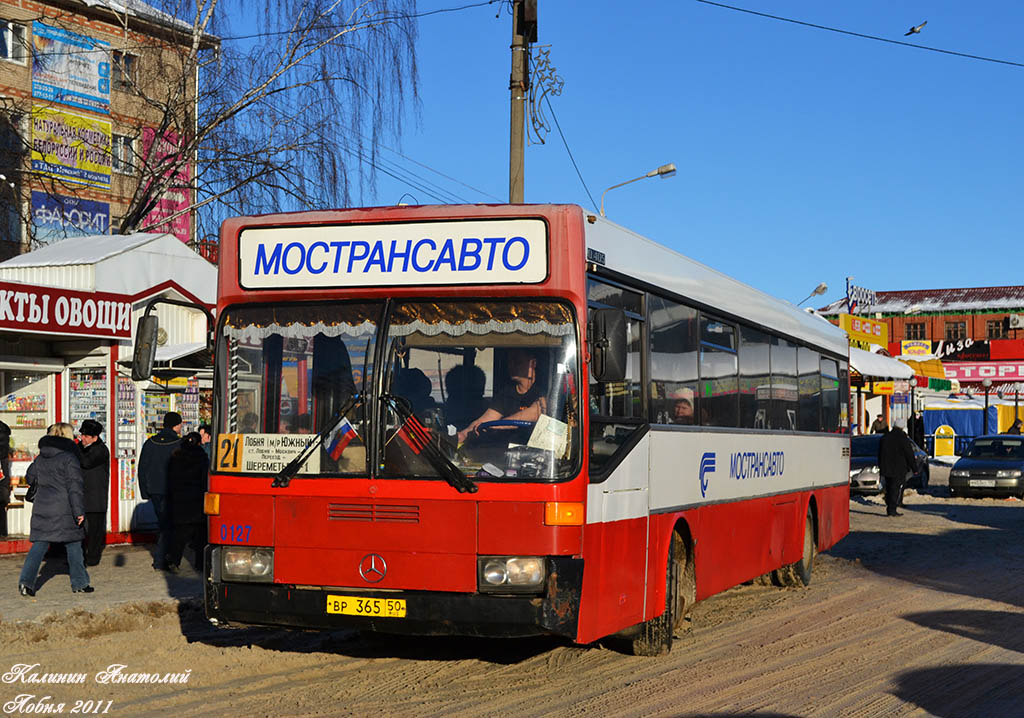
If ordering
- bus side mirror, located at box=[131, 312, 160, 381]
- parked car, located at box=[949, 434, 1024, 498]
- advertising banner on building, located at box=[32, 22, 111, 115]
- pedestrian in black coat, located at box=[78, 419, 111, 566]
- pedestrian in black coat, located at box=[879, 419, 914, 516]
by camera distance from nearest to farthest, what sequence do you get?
bus side mirror, located at box=[131, 312, 160, 381]
pedestrian in black coat, located at box=[78, 419, 111, 566]
pedestrian in black coat, located at box=[879, 419, 914, 516]
parked car, located at box=[949, 434, 1024, 498]
advertising banner on building, located at box=[32, 22, 111, 115]

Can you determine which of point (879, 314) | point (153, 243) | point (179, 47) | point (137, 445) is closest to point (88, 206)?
point (179, 47)

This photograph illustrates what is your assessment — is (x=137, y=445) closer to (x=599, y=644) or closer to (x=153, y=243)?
(x=153, y=243)

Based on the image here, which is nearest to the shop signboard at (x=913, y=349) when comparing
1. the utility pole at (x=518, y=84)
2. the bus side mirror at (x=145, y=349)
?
the utility pole at (x=518, y=84)

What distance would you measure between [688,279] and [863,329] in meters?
49.6

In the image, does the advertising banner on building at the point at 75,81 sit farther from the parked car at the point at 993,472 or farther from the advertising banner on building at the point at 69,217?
the parked car at the point at 993,472

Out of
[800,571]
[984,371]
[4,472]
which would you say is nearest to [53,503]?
[4,472]

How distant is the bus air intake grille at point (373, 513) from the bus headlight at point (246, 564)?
0.53 meters

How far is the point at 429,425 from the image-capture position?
800 cm

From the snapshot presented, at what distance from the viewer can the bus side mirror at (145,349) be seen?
909cm

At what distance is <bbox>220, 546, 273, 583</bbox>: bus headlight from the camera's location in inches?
A: 327

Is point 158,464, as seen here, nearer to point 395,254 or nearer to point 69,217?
point 395,254

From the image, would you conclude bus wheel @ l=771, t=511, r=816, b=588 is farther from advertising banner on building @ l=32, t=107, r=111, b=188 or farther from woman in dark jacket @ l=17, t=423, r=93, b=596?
advertising banner on building @ l=32, t=107, r=111, b=188

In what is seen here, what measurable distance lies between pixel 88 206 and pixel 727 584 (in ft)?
117

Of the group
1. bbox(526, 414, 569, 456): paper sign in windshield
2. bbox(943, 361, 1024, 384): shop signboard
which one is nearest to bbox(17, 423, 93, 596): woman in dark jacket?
bbox(526, 414, 569, 456): paper sign in windshield
